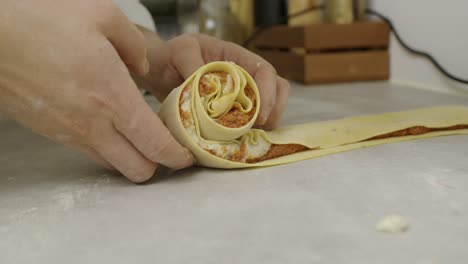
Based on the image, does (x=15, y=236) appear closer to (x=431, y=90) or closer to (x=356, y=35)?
(x=431, y=90)

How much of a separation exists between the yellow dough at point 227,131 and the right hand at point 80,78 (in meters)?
0.07

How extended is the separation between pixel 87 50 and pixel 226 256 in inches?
13.6

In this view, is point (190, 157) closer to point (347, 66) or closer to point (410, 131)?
point (410, 131)

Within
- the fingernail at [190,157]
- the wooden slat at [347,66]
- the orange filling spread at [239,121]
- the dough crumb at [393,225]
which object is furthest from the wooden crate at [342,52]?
the dough crumb at [393,225]

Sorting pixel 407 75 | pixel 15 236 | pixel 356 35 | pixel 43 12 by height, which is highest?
pixel 43 12

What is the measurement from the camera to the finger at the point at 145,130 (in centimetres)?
74

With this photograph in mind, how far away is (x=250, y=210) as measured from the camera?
676 millimetres

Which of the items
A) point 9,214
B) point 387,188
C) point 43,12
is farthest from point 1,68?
point 387,188

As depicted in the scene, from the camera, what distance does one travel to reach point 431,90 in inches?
68.2

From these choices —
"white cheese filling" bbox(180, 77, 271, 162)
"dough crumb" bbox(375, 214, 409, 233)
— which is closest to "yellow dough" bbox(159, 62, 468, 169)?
"white cheese filling" bbox(180, 77, 271, 162)

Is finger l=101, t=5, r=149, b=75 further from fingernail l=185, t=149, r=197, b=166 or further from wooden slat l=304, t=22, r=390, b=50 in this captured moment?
wooden slat l=304, t=22, r=390, b=50

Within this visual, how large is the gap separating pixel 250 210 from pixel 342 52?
1.55 metres

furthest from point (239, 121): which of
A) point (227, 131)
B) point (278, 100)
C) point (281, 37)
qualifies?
point (281, 37)

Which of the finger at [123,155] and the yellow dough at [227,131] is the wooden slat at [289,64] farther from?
the finger at [123,155]
